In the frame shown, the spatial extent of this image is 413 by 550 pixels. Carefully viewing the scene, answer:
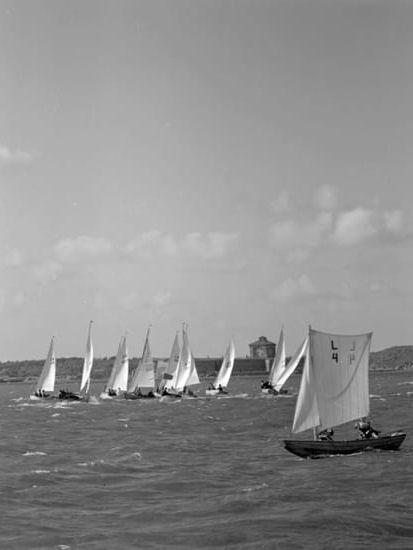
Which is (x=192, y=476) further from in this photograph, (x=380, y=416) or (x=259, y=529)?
(x=380, y=416)

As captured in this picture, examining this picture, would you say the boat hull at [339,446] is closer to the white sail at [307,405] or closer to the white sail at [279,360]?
the white sail at [307,405]

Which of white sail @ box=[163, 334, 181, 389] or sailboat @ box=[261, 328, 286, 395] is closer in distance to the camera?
sailboat @ box=[261, 328, 286, 395]

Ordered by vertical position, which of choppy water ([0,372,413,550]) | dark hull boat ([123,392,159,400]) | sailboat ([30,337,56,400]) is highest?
sailboat ([30,337,56,400])

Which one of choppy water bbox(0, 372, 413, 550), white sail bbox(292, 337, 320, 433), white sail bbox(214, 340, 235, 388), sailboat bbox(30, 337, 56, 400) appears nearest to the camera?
choppy water bbox(0, 372, 413, 550)

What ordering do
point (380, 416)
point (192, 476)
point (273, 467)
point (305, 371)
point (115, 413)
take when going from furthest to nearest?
point (115, 413) → point (380, 416) → point (305, 371) → point (273, 467) → point (192, 476)

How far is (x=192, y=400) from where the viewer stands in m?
101

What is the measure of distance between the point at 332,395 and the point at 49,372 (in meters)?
67.0

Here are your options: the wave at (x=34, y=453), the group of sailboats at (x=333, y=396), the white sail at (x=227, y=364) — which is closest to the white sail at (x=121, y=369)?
the white sail at (x=227, y=364)

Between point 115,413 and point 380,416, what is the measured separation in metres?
27.2

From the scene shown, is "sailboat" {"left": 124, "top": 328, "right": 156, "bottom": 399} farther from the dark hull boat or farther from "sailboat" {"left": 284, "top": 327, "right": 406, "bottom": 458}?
"sailboat" {"left": 284, "top": 327, "right": 406, "bottom": 458}

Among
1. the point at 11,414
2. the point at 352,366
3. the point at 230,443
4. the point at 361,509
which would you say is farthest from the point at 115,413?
the point at 361,509

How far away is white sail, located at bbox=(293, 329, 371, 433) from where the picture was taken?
4306 cm

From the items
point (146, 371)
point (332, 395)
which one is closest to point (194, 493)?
point (332, 395)

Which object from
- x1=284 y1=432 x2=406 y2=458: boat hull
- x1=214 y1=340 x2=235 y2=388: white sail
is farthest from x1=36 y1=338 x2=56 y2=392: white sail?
x1=284 y1=432 x2=406 y2=458: boat hull
